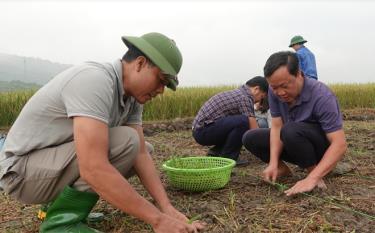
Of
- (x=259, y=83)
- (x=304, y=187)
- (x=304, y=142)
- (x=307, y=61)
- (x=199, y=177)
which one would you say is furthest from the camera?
(x=307, y=61)

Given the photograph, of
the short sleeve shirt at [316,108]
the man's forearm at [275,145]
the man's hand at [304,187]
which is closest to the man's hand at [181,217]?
the man's hand at [304,187]

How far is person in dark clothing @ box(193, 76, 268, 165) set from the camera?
397cm

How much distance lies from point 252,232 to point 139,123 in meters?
Result: 0.87

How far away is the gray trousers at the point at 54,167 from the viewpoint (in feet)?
6.85

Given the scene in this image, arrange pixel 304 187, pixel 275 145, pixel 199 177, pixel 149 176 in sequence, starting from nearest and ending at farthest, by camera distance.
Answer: pixel 149 176 → pixel 304 187 → pixel 199 177 → pixel 275 145

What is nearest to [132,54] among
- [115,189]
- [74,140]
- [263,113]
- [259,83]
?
[74,140]

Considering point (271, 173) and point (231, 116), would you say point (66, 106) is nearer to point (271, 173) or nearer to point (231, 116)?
point (271, 173)

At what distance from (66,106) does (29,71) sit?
114 feet

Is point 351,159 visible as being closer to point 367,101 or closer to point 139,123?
point 139,123

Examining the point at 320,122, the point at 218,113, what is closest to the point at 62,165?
the point at 320,122

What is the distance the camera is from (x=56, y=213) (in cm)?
212

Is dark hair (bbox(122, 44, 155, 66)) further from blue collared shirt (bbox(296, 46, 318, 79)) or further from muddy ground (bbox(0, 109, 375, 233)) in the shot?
blue collared shirt (bbox(296, 46, 318, 79))

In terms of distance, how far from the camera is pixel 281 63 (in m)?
2.65

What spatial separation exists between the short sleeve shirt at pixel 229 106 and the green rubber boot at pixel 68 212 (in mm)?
2080
